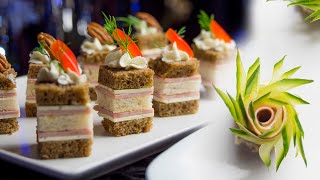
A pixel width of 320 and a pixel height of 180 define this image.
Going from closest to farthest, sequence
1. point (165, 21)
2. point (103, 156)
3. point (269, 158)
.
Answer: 1. point (269, 158)
2. point (103, 156)
3. point (165, 21)

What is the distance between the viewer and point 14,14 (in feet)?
19.0

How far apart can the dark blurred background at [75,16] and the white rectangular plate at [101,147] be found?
2.33 m

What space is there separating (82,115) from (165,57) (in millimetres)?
1031

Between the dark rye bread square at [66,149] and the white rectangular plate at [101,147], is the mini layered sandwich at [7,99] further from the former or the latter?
the dark rye bread square at [66,149]

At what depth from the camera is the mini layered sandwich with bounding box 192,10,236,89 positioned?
409 centimetres

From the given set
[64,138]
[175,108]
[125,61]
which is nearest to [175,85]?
[175,108]

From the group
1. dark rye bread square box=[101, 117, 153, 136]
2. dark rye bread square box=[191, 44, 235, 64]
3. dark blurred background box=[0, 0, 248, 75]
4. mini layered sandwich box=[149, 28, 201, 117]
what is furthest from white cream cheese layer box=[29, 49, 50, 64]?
dark blurred background box=[0, 0, 248, 75]

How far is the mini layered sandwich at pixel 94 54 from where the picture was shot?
3.85 metres

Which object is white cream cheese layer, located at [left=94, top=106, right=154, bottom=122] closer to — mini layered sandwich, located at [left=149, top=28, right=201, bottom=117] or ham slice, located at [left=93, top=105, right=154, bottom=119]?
ham slice, located at [left=93, top=105, right=154, bottom=119]

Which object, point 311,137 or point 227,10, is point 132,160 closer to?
point 311,137

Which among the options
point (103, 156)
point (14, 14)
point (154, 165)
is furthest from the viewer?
point (14, 14)

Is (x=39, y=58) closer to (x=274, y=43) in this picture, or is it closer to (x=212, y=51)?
(x=212, y=51)

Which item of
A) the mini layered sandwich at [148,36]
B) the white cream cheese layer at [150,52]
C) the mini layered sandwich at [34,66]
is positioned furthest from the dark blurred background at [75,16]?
the mini layered sandwich at [34,66]

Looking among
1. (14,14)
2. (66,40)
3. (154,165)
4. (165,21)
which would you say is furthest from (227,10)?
(154,165)
